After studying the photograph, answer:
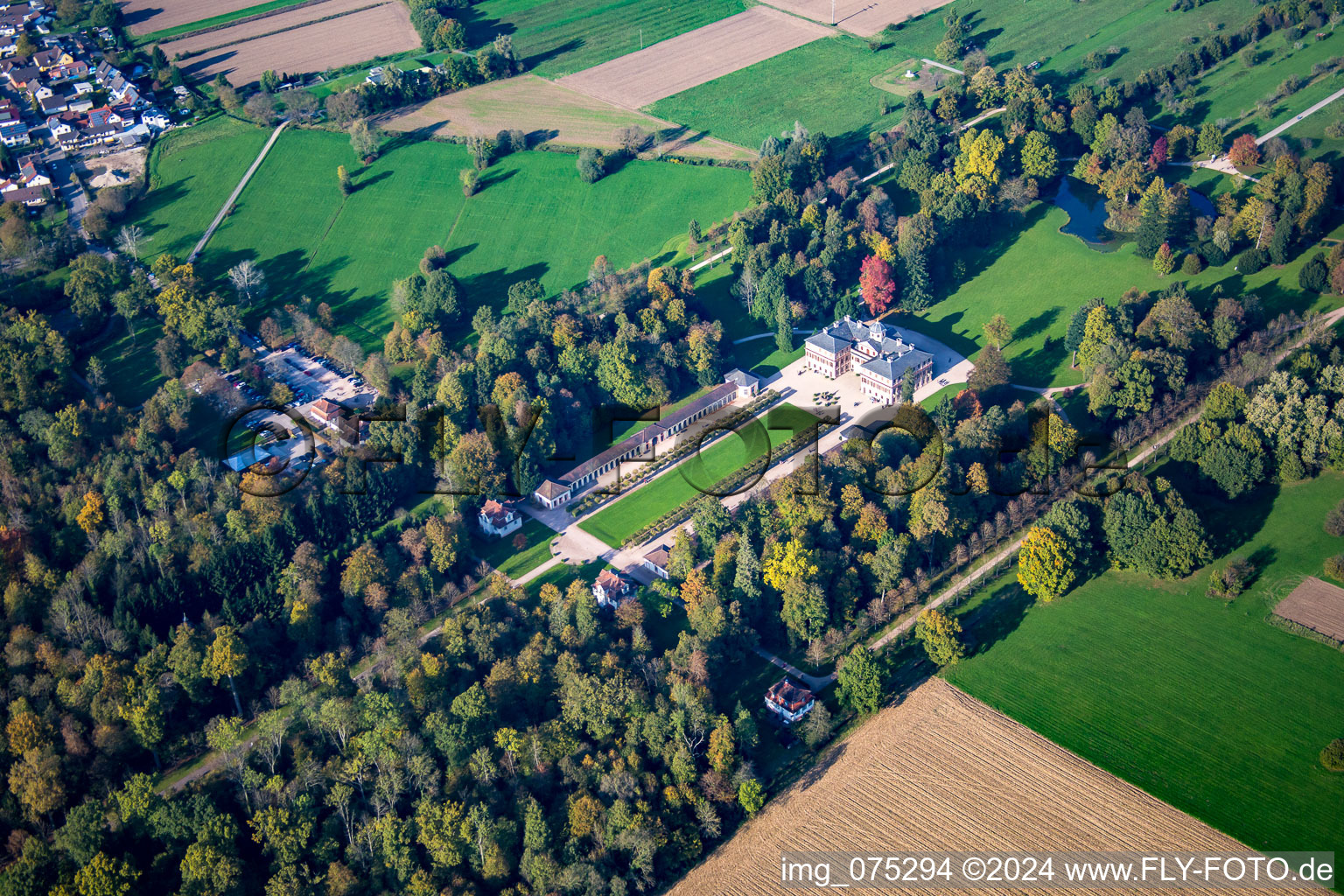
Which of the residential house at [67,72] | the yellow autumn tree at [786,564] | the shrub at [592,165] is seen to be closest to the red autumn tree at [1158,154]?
the shrub at [592,165]

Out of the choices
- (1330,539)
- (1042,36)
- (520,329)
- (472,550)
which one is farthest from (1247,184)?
(472,550)

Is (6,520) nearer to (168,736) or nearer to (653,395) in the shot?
(168,736)

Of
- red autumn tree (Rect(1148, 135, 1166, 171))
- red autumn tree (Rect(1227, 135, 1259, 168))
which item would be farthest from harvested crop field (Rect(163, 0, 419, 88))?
red autumn tree (Rect(1227, 135, 1259, 168))

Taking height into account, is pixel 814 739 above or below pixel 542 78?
below

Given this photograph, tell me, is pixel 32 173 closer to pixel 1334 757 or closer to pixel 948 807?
pixel 948 807

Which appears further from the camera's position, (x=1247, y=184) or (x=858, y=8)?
(x=858, y=8)

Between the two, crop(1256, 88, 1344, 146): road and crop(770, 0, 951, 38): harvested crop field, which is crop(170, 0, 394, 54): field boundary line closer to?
crop(770, 0, 951, 38): harvested crop field

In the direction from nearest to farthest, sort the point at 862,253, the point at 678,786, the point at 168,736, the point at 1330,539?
the point at 678,786, the point at 168,736, the point at 1330,539, the point at 862,253
